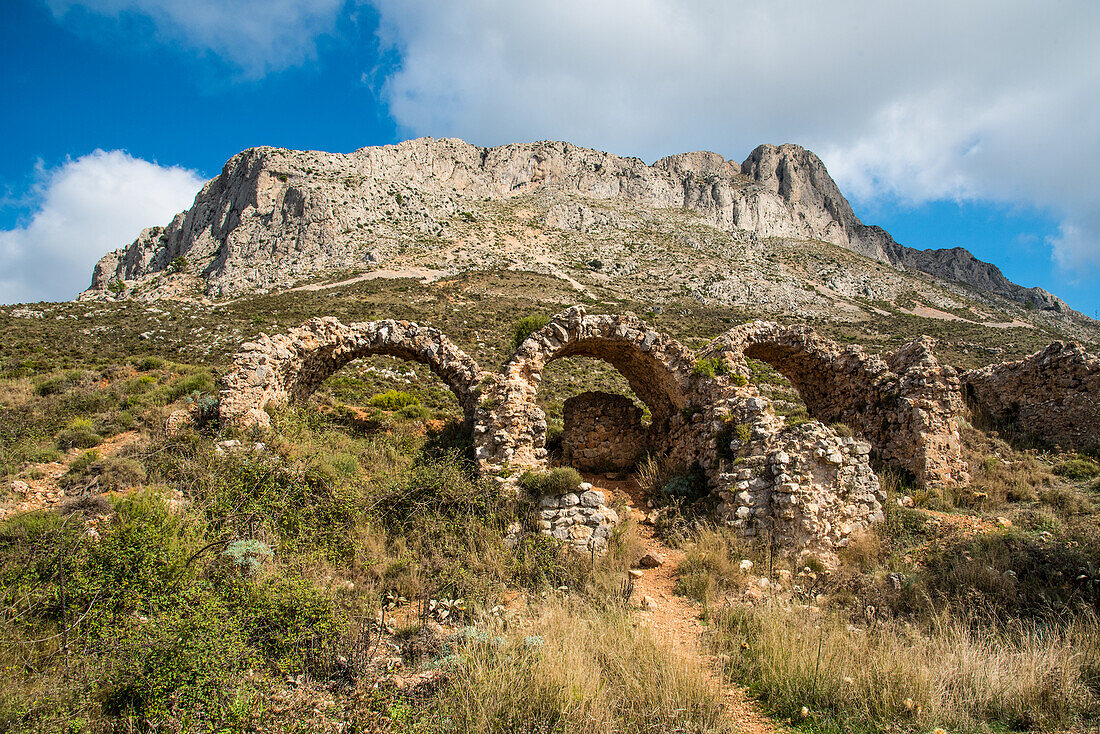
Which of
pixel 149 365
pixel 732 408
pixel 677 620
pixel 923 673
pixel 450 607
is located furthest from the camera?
pixel 149 365

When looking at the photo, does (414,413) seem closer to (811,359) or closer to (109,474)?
(109,474)

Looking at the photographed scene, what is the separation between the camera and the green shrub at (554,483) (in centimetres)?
866

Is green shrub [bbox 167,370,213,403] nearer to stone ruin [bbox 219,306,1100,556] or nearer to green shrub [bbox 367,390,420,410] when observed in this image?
stone ruin [bbox 219,306,1100,556]

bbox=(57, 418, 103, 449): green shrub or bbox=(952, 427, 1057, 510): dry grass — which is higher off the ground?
bbox=(952, 427, 1057, 510): dry grass

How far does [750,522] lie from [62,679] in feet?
28.0

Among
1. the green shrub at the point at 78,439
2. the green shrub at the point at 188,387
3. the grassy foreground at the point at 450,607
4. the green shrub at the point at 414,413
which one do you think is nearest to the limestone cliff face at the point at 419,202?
the green shrub at the point at 188,387

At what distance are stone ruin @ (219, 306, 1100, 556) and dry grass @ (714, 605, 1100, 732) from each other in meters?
2.87

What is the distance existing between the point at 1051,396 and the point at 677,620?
1279 cm

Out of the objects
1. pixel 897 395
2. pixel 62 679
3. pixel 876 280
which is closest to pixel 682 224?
pixel 876 280

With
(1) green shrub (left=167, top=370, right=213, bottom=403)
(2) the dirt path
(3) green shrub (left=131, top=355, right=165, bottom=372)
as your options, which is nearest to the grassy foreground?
(2) the dirt path

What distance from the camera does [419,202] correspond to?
76.2m

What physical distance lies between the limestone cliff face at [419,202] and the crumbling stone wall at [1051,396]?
2349 inches

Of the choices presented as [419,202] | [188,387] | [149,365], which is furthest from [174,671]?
[419,202]

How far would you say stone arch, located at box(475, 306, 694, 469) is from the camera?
9.89 meters
